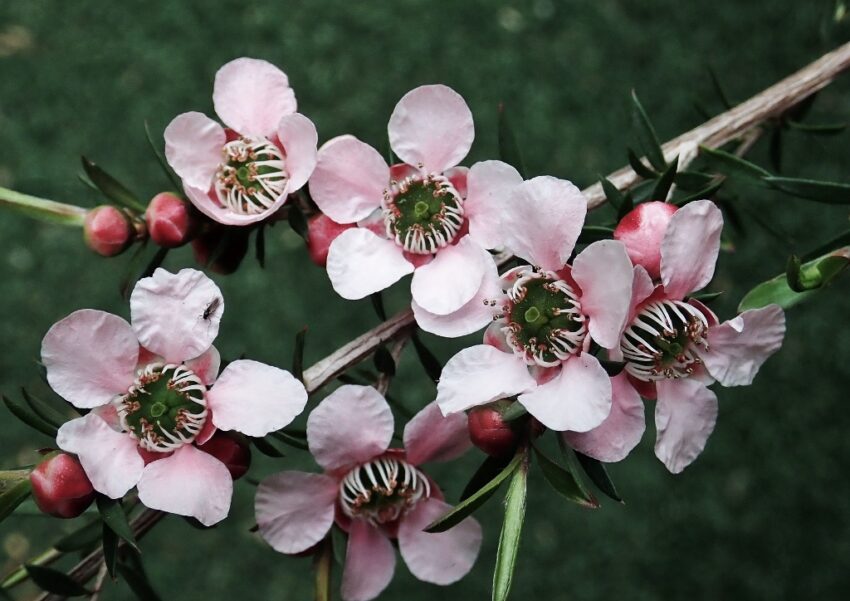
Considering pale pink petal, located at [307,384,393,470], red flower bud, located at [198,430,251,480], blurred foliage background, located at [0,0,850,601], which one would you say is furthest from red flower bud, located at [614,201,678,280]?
blurred foliage background, located at [0,0,850,601]

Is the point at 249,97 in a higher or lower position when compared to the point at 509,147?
higher

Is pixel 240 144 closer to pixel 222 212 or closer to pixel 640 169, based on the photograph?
pixel 222 212

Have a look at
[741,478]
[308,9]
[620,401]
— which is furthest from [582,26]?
[620,401]

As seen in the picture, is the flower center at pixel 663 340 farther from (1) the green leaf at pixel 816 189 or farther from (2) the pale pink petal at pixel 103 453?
(2) the pale pink petal at pixel 103 453

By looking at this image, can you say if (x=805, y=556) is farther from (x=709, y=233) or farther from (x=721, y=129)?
(x=709, y=233)

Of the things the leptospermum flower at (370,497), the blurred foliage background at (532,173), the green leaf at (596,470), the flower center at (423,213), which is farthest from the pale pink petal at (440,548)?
→ the blurred foliage background at (532,173)

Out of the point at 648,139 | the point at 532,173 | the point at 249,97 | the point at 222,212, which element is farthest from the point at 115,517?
the point at 532,173
